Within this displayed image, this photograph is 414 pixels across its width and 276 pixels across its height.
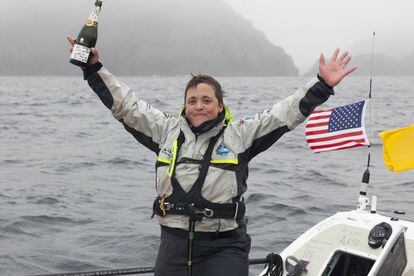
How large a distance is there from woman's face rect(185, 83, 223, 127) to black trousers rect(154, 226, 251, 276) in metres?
0.85

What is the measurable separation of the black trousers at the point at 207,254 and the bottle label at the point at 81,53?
1.44 metres

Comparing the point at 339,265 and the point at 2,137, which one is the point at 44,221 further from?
the point at 2,137

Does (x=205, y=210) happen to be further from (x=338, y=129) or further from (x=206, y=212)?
(x=338, y=129)

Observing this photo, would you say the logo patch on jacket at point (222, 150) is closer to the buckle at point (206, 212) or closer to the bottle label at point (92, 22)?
the buckle at point (206, 212)

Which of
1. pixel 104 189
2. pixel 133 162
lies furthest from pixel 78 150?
pixel 104 189

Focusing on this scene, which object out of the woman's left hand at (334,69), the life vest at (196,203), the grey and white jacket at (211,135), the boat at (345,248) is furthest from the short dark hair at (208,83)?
the boat at (345,248)

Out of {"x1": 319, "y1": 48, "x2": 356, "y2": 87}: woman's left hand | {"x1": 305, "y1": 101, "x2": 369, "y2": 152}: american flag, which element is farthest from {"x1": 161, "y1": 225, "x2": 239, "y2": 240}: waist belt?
{"x1": 305, "y1": 101, "x2": 369, "y2": 152}: american flag

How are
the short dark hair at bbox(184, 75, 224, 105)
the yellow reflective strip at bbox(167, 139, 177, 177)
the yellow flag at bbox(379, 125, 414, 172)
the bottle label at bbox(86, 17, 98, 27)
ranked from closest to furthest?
the yellow reflective strip at bbox(167, 139, 177, 177)
the short dark hair at bbox(184, 75, 224, 105)
the bottle label at bbox(86, 17, 98, 27)
the yellow flag at bbox(379, 125, 414, 172)

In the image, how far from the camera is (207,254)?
408 centimetres

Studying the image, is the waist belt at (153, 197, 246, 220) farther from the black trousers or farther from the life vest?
the black trousers

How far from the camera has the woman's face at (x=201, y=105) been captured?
4.18 metres

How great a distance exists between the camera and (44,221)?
35.3 ft

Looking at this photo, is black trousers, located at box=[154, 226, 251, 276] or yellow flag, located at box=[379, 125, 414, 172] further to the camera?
yellow flag, located at box=[379, 125, 414, 172]

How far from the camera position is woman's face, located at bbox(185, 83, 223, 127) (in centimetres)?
418
